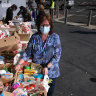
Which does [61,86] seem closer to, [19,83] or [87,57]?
[19,83]

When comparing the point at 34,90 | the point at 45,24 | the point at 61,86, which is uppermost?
the point at 45,24

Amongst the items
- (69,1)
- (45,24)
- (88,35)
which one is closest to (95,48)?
(88,35)

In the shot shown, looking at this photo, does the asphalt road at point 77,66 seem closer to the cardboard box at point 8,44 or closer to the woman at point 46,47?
the cardboard box at point 8,44

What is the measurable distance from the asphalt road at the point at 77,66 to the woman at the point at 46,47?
1661 millimetres

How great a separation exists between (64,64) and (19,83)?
327cm

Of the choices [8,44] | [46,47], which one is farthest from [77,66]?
[46,47]

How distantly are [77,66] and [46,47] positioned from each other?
3226mm

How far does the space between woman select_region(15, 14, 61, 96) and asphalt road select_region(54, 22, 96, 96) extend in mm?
1661

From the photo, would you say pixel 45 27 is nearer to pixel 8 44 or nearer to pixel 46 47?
pixel 46 47

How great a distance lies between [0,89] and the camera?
2.61 m

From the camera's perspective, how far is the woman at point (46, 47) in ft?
8.86

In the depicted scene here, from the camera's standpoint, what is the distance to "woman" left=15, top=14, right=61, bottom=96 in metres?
2.70

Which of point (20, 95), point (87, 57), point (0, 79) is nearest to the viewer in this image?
point (20, 95)

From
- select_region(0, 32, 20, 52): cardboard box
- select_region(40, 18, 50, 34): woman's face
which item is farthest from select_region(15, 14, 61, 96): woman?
select_region(0, 32, 20, 52): cardboard box
